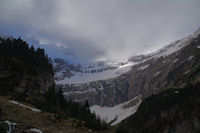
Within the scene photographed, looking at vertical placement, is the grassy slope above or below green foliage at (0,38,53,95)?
below

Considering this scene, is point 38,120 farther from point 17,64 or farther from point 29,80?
point 17,64

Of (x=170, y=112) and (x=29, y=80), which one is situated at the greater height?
(x=29, y=80)

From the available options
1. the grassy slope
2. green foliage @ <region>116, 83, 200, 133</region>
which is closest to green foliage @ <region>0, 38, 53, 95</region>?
the grassy slope

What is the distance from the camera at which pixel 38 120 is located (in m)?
31.2

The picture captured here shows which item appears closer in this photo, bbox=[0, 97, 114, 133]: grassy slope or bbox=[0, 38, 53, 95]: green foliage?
bbox=[0, 97, 114, 133]: grassy slope

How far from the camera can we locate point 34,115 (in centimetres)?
3300

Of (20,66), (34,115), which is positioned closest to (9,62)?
(20,66)

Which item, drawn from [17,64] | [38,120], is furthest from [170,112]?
[38,120]

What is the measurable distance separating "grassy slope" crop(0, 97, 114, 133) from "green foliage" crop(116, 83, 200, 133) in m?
74.5

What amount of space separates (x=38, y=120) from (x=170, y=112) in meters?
101

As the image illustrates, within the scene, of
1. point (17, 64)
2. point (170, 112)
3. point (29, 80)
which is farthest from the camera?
point (170, 112)

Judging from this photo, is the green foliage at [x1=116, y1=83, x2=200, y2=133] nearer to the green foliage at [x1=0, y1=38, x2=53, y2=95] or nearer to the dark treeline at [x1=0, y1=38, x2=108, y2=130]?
the dark treeline at [x1=0, y1=38, x2=108, y2=130]

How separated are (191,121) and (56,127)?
9466cm

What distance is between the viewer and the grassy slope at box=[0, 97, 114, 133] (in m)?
28.5
